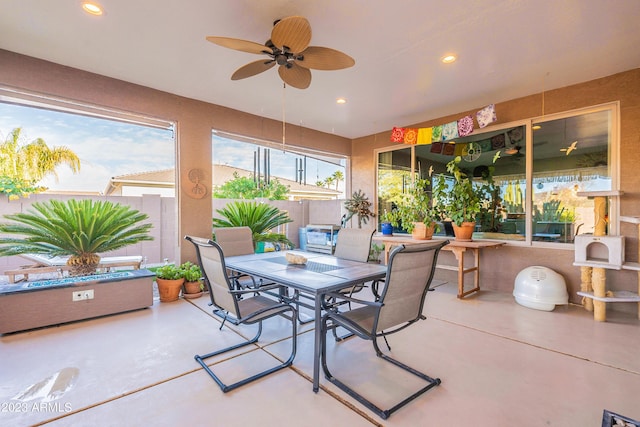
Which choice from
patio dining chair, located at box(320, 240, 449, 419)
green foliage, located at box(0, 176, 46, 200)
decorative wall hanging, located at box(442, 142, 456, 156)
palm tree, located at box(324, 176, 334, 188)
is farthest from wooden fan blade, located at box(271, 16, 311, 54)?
palm tree, located at box(324, 176, 334, 188)

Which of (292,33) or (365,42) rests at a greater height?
(365,42)

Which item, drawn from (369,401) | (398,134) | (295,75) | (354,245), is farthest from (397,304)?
(398,134)

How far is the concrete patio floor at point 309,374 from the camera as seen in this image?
5.48 feet

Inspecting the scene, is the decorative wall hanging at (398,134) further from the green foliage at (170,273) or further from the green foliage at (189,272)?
the green foliage at (170,273)

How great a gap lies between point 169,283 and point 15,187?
3061mm

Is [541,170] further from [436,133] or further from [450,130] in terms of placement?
[436,133]

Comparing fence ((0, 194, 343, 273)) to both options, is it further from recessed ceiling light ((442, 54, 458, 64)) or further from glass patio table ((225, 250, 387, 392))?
recessed ceiling light ((442, 54, 458, 64))

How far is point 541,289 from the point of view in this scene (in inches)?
137

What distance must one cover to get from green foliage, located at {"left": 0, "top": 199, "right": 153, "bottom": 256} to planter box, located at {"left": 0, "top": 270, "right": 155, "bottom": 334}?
13.6 inches

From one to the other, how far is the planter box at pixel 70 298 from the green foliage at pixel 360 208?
12.4 ft

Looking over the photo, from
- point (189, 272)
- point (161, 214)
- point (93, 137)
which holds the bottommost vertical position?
point (189, 272)

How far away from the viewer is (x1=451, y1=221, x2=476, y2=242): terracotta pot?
425cm

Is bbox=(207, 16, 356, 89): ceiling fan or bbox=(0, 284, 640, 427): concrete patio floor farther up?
bbox=(207, 16, 356, 89): ceiling fan

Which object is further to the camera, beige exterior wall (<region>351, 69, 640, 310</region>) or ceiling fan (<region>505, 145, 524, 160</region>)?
ceiling fan (<region>505, 145, 524, 160</region>)
